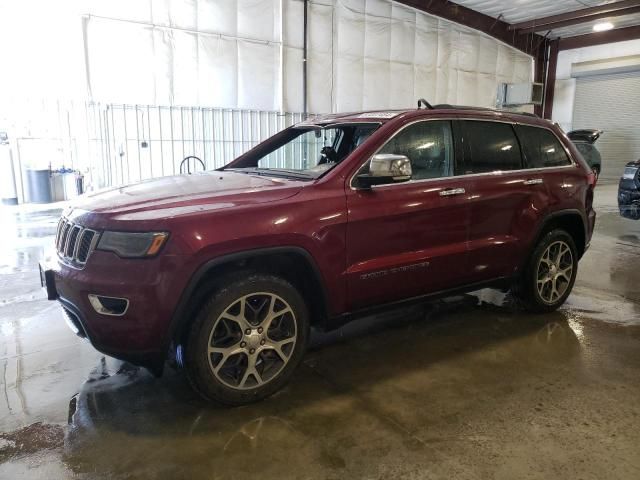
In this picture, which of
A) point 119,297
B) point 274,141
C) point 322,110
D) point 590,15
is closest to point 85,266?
point 119,297

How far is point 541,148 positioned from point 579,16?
43.3 ft

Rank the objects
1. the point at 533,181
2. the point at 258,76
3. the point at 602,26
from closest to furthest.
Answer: the point at 533,181
the point at 258,76
the point at 602,26

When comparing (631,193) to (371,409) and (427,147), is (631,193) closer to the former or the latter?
(427,147)

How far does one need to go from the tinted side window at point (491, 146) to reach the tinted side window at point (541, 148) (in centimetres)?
11

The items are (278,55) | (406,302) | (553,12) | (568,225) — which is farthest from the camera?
(553,12)

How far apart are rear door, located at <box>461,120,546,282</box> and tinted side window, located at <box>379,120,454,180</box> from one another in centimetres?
17

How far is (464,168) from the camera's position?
145 inches

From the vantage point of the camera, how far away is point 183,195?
2871mm

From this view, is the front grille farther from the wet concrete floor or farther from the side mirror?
the side mirror

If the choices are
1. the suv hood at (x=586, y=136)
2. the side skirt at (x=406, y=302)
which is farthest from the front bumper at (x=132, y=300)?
the suv hood at (x=586, y=136)

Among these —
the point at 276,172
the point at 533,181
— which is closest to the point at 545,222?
the point at 533,181

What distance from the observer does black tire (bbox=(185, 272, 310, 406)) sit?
268cm

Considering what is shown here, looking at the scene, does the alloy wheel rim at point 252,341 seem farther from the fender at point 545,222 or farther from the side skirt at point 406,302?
the fender at point 545,222

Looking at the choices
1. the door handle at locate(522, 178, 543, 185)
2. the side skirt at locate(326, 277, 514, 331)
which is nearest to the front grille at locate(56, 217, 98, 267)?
the side skirt at locate(326, 277, 514, 331)
